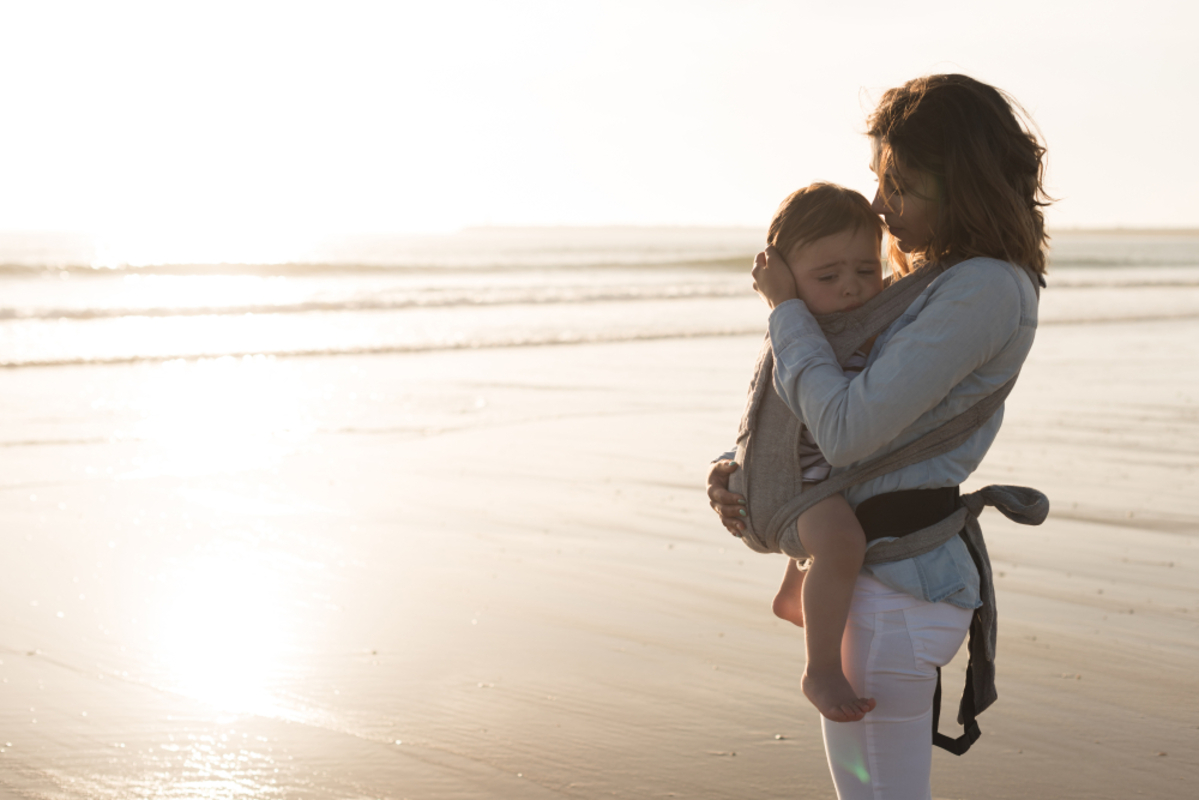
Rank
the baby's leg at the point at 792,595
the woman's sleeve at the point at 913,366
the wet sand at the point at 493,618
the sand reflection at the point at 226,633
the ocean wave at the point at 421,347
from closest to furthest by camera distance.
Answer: the woman's sleeve at the point at 913,366, the baby's leg at the point at 792,595, the wet sand at the point at 493,618, the sand reflection at the point at 226,633, the ocean wave at the point at 421,347

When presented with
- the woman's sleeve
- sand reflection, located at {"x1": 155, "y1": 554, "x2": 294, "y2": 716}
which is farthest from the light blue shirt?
sand reflection, located at {"x1": 155, "y1": 554, "x2": 294, "y2": 716}

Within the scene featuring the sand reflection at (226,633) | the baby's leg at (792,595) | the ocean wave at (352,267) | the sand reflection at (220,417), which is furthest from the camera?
the ocean wave at (352,267)

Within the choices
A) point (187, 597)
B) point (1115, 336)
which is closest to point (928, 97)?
point (187, 597)

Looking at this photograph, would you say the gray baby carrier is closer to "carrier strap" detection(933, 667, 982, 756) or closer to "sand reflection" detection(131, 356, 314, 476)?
"carrier strap" detection(933, 667, 982, 756)

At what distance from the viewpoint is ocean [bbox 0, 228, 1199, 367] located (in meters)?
15.4

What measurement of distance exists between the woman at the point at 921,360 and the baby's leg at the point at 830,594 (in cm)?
5

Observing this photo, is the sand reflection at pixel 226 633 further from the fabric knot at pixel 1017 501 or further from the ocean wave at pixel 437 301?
the ocean wave at pixel 437 301

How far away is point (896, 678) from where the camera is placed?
6.45 feet

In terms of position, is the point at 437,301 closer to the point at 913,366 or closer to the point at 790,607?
the point at 790,607

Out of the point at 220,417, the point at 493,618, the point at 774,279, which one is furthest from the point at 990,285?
the point at 220,417

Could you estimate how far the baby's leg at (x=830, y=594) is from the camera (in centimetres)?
192

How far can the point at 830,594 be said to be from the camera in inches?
76.1

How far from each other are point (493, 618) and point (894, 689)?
277 centimetres

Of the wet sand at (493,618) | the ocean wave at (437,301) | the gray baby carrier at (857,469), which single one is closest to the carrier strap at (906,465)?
the gray baby carrier at (857,469)
